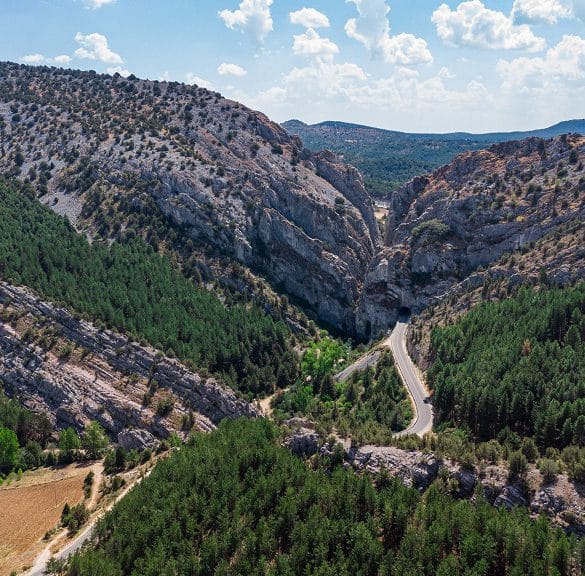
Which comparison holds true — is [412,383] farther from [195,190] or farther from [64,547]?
[195,190]

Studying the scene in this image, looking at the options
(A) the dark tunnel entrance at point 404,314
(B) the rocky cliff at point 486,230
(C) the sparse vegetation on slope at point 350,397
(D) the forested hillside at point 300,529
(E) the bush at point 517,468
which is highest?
(B) the rocky cliff at point 486,230

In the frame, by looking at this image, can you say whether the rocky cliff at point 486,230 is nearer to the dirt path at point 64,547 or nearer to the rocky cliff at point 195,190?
the rocky cliff at point 195,190

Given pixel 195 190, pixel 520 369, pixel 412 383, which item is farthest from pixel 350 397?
pixel 195 190

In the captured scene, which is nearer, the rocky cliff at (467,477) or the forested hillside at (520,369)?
the rocky cliff at (467,477)

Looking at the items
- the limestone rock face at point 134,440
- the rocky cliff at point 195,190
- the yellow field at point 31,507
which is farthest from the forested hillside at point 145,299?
the yellow field at point 31,507

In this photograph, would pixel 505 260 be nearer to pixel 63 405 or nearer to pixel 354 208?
pixel 354 208

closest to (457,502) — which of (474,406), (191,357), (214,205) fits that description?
(474,406)
